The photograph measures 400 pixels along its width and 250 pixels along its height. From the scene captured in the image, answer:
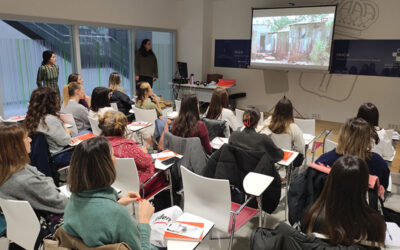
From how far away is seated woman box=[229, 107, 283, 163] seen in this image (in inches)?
104

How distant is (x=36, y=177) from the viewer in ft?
6.31

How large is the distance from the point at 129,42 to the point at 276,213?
5.76 meters

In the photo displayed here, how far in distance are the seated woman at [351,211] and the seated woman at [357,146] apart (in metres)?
0.89

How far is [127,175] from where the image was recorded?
8.16 feet

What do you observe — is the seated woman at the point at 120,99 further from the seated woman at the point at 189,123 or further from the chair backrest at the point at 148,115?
the seated woman at the point at 189,123

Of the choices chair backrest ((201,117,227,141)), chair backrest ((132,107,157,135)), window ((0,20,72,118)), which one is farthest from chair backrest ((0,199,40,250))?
window ((0,20,72,118))

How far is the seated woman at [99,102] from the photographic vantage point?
3828mm

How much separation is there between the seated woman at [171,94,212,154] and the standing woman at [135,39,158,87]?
4.78m

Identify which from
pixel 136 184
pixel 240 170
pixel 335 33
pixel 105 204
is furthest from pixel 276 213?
pixel 335 33

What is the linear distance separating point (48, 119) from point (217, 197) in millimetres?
1952

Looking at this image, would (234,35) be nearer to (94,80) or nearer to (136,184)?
(94,80)

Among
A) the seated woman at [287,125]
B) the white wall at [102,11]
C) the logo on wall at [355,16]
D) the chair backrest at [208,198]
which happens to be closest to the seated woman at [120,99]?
the white wall at [102,11]

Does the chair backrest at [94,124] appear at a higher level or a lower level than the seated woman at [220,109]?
lower

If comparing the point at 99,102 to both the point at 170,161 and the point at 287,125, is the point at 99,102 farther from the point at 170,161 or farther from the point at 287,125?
the point at 287,125
